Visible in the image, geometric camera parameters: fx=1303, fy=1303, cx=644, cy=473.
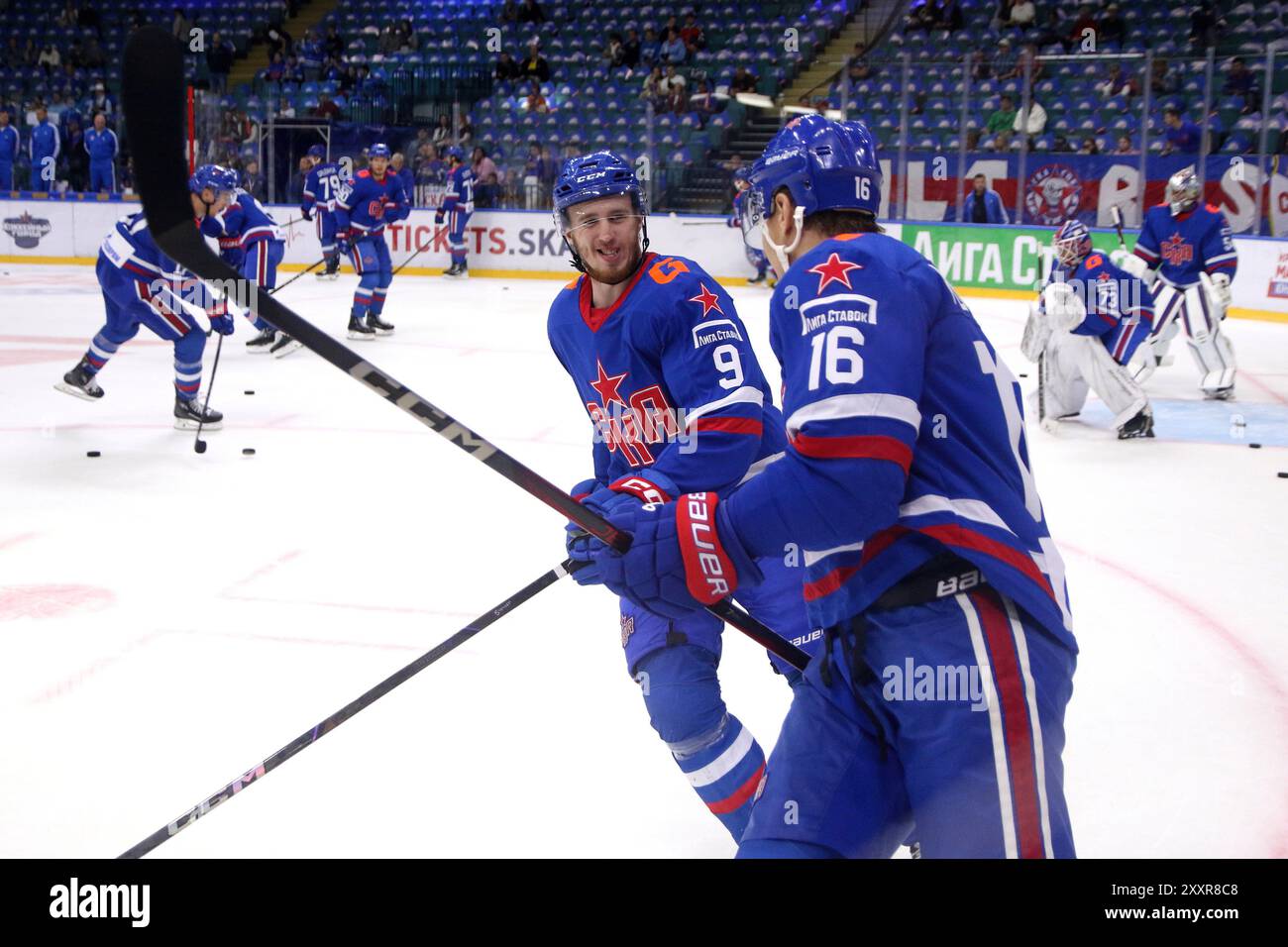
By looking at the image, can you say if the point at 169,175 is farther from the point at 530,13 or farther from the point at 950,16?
the point at 530,13

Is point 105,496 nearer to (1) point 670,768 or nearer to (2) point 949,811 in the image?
(1) point 670,768

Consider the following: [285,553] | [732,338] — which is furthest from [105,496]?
[732,338]

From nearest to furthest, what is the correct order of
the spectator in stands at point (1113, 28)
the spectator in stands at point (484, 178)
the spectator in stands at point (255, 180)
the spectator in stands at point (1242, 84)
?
the spectator in stands at point (1242, 84)
the spectator in stands at point (1113, 28)
the spectator in stands at point (484, 178)
the spectator in stands at point (255, 180)

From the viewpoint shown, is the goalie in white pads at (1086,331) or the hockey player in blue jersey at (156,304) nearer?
the hockey player in blue jersey at (156,304)

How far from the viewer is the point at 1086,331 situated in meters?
6.54

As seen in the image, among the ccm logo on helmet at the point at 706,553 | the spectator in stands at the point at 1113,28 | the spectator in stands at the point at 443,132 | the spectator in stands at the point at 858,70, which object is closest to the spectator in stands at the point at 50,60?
the spectator in stands at the point at 443,132

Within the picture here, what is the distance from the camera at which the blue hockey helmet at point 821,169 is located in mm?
1585

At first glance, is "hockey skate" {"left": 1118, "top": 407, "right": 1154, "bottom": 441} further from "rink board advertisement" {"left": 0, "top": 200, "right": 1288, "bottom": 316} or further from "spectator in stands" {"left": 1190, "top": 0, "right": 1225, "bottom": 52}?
"spectator in stands" {"left": 1190, "top": 0, "right": 1225, "bottom": 52}

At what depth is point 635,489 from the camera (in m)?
1.88

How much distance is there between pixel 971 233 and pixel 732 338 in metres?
11.3

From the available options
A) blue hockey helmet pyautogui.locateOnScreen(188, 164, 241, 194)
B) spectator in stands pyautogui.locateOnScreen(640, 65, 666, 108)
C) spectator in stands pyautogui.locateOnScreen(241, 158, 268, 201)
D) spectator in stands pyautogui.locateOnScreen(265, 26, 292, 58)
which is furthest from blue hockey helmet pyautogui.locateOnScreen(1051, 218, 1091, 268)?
spectator in stands pyautogui.locateOnScreen(265, 26, 292, 58)

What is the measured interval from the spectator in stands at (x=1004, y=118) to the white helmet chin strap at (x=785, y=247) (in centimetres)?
1201

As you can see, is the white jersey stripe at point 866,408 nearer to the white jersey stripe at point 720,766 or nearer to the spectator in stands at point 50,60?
the white jersey stripe at point 720,766

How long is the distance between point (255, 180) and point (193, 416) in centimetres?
997
